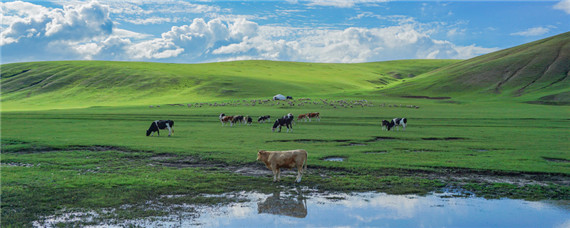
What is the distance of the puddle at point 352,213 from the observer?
40.9ft

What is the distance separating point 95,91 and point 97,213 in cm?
13918

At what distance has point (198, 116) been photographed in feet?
197

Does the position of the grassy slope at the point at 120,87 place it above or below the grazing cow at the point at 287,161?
above

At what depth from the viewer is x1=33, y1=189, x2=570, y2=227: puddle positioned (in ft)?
40.9

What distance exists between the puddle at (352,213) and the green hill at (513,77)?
99.5 m

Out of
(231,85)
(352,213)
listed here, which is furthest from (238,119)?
(231,85)

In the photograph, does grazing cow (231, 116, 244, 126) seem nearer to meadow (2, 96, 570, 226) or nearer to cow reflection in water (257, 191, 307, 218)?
meadow (2, 96, 570, 226)

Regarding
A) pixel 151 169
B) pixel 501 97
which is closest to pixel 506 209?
pixel 151 169

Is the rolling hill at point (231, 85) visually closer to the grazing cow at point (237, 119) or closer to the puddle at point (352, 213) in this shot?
the grazing cow at point (237, 119)

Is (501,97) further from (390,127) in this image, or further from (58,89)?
(58,89)

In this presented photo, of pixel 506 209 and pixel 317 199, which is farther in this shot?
pixel 317 199

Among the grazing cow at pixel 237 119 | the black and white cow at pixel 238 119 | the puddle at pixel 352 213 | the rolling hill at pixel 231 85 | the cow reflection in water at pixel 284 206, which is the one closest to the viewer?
the puddle at pixel 352 213

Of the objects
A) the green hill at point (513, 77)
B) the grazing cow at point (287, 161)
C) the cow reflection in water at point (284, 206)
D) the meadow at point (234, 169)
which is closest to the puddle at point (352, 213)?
the cow reflection in water at point (284, 206)

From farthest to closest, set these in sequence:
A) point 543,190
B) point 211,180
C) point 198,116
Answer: point 198,116 < point 211,180 < point 543,190
